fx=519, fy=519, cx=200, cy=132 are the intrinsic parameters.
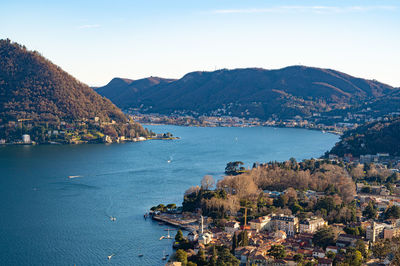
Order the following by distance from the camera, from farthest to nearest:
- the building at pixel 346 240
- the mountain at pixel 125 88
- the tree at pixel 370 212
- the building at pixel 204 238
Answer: the mountain at pixel 125 88, the tree at pixel 370 212, the building at pixel 204 238, the building at pixel 346 240

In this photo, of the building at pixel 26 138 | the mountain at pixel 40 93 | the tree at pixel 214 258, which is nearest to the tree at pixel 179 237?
the tree at pixel 214 258

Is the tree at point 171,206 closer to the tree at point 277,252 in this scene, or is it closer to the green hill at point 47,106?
the tree at point 277,252

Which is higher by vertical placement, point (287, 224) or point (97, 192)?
point (97, 192)

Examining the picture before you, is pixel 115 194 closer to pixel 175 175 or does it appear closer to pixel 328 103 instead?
pixel 175 175

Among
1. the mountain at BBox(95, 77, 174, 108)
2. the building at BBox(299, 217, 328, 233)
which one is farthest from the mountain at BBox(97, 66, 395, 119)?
the building at BBox(299, 217, 328, 233)

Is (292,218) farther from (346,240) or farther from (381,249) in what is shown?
(381,249)

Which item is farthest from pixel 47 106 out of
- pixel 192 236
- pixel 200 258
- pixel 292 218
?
pixel 200 258
